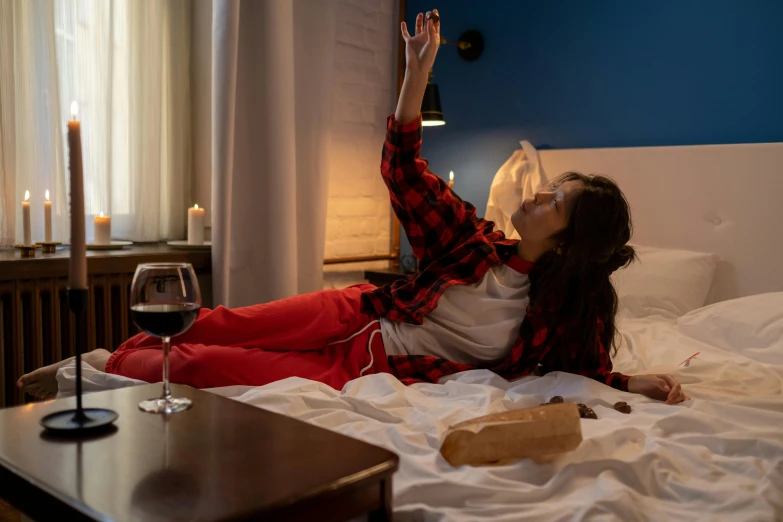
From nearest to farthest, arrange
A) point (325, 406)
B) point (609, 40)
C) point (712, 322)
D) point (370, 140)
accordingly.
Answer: point (325, 406), point (712, 322), point (609, 40), point (370, 140)

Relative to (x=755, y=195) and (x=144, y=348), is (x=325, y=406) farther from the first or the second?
(x=755, y=195)

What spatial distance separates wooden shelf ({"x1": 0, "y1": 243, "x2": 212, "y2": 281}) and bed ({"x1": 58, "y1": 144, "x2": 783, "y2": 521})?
0.78m

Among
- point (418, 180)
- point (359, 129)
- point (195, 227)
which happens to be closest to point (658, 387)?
point (418, 180)

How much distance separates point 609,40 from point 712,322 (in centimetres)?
119

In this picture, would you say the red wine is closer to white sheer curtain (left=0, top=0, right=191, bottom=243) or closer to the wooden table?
the wooden table

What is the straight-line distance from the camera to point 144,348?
1.47m

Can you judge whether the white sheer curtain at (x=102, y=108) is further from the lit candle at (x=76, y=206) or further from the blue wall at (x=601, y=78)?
the lit candle at (x=76, y=206)

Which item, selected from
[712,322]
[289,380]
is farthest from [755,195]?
[289,380]

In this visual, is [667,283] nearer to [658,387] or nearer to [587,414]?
[658,387]

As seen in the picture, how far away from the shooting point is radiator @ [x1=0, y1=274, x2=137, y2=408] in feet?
6.64

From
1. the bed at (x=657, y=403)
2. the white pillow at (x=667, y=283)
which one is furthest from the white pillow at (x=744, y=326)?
the white pillow at (x=667, y=283)

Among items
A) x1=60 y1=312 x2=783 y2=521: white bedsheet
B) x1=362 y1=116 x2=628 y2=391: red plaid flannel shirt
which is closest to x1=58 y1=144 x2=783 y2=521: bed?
x1=60 y1=312 x2=783 y2=521: white bedsheet

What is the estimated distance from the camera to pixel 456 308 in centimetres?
164

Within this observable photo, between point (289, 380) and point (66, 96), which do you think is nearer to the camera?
point (289, 380)
